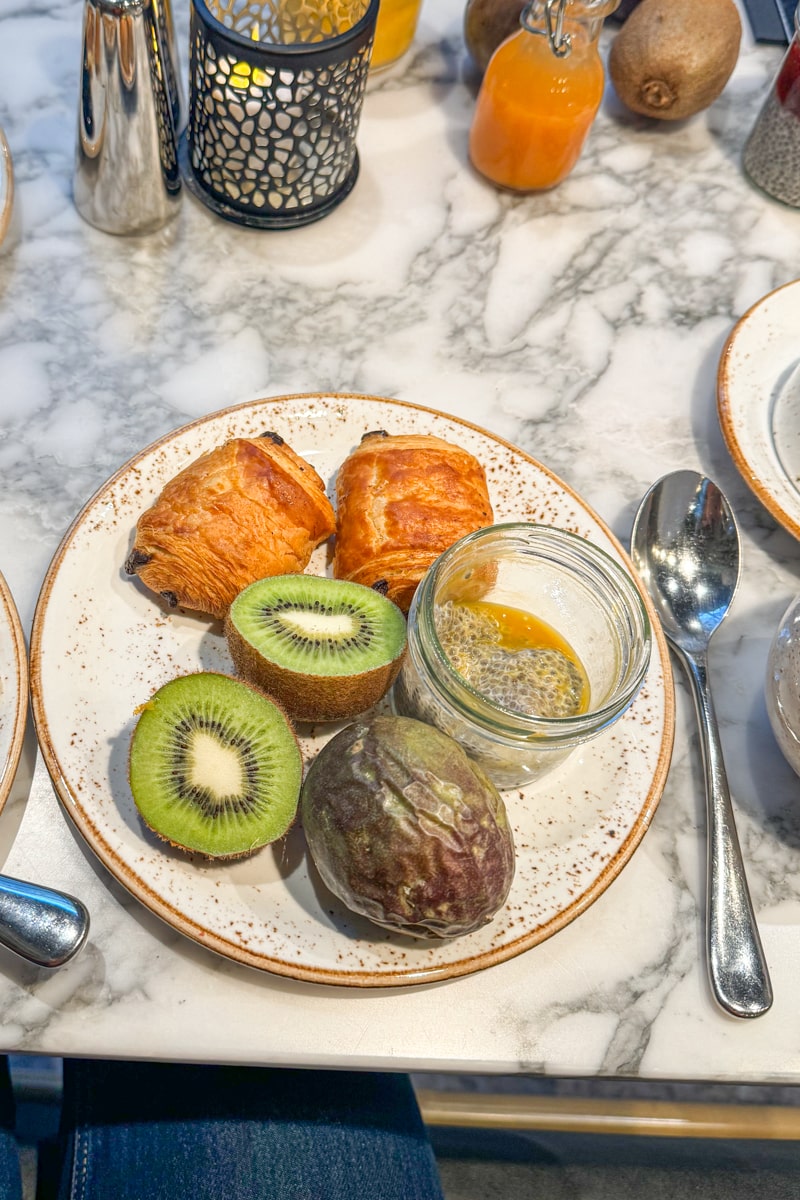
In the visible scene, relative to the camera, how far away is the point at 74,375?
3.73 ft

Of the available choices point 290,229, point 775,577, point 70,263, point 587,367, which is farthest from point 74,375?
point 775,577

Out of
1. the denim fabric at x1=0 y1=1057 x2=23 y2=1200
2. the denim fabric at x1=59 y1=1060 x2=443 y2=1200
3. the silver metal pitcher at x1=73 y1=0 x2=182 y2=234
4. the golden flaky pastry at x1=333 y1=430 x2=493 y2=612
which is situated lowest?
the denim fabric at x1=0 y1=1057 x2=23 y2=1200

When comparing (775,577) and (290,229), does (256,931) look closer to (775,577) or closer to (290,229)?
(775,577)

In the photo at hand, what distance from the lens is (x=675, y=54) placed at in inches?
52.9

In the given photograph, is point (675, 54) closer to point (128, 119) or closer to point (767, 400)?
point (767, 400)

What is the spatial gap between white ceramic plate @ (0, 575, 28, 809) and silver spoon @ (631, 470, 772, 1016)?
58cm

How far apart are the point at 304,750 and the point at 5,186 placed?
766mm

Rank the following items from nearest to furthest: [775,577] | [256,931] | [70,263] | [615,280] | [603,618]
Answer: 1. [256,931]
2. [603,618]
3. [775,577]
4. [70,263]
5. [615,280]

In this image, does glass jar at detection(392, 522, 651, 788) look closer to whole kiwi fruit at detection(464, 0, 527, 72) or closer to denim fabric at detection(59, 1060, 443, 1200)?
denim fabric at detection(59, 1060, 443, 1200)

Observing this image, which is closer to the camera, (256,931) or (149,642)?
(256,931)

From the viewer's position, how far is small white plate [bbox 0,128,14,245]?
1141 mm

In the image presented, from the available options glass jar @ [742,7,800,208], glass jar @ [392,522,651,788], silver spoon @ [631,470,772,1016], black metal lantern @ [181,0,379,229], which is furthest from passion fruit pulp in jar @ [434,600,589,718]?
A: glass jar @ [742,7,800,208]

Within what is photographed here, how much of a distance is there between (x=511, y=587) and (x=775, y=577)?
1.12ft

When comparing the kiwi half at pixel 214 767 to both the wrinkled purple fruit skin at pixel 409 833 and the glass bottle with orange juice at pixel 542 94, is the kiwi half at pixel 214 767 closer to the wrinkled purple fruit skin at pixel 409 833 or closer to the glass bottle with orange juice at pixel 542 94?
the wrinkled purple fruit skin at pixel 409 833
